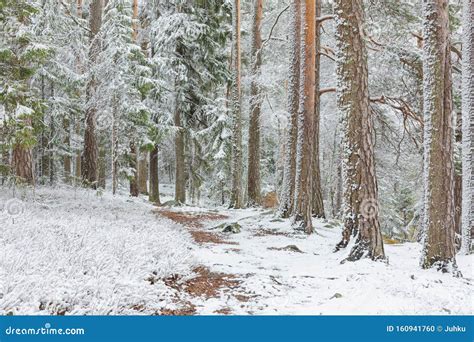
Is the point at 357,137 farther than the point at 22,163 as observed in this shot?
No

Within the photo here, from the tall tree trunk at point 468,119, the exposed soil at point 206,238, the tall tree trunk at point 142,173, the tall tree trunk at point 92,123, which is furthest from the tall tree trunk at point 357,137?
the tall tree trunk at point 142,173

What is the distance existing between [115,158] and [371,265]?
12.6 meters

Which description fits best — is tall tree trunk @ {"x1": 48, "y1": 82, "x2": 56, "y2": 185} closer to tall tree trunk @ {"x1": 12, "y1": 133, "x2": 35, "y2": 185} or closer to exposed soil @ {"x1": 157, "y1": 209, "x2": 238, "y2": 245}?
tall tree trunk @ {"x1": 12, "y1": 133, "x2": 35, "y2": 185}

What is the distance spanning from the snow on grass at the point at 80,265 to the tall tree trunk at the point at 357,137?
2.97 metres

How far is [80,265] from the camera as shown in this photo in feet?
14.8

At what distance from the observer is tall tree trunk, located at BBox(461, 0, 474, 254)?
27.3ft

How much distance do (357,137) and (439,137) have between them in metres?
1.24

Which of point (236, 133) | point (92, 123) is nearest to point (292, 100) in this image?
point (236, 133)

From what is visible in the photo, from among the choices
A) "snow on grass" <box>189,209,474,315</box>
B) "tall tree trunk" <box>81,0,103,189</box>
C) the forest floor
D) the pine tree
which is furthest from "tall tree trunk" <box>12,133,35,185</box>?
"snow on grass" <box>189,209,474,315</box>

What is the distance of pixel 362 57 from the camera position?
682 centimetres

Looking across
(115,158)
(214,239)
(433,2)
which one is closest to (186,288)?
(214,239)

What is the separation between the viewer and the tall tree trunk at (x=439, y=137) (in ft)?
20.2

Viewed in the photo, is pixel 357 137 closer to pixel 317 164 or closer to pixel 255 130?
pixel 317 164

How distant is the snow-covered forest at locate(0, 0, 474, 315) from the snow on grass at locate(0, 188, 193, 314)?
2cm
